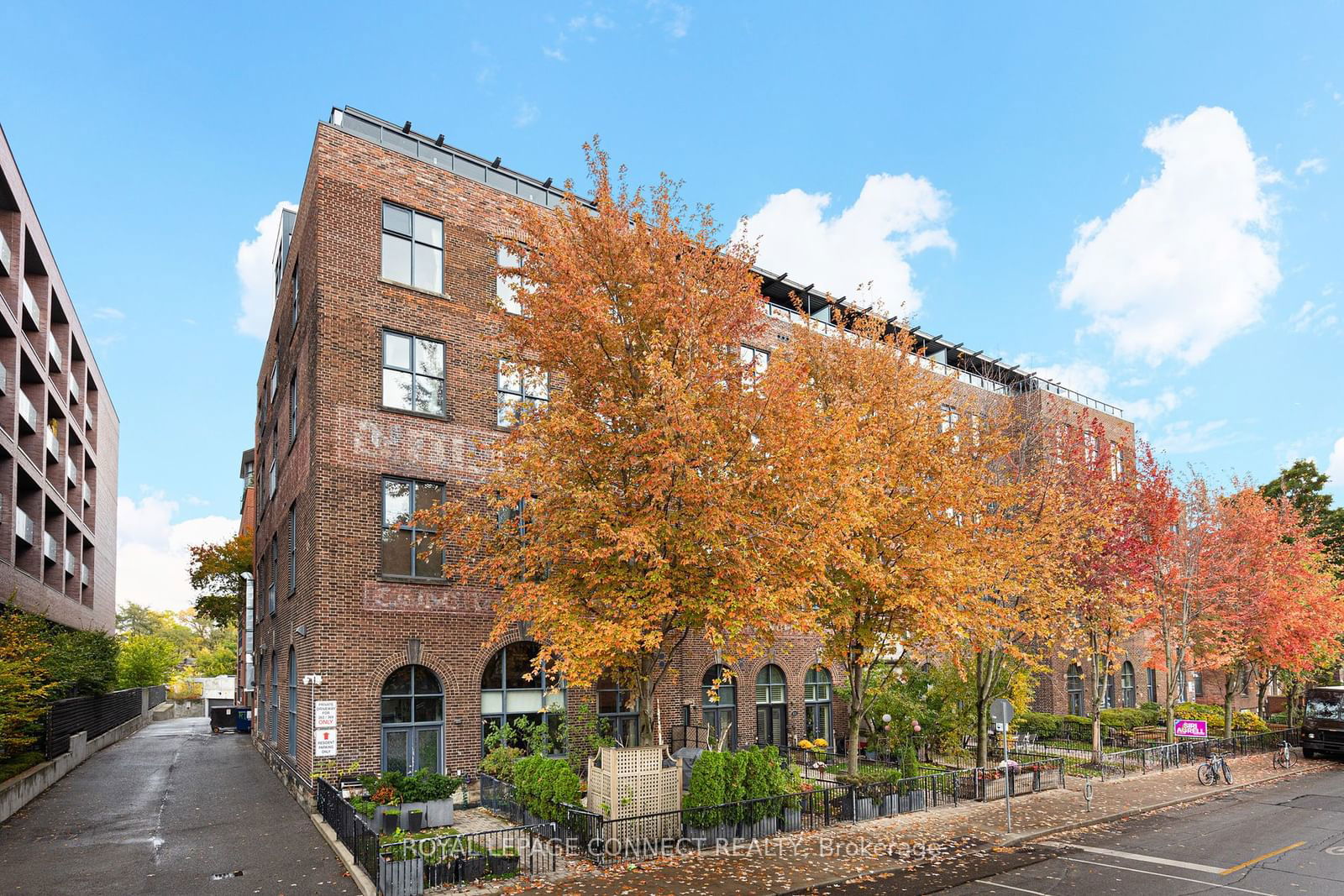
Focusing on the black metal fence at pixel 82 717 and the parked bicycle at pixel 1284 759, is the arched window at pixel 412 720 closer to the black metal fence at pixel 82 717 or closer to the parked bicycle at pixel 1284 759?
the black metal fence at pixel 82 717

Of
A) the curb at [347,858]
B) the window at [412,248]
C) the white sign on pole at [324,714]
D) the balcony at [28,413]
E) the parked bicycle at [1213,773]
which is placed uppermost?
the window at [412,248]

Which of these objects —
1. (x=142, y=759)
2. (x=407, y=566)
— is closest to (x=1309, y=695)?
(x=407, y=566)

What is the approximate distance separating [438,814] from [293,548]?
35.2 ft

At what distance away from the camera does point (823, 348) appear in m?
24.3

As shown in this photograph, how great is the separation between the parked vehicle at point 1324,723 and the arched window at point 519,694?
90.6 ft

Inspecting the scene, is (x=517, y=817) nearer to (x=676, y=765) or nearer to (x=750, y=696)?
(x=676, y=765)

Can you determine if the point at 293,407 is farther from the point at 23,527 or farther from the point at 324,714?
the point at 23,527

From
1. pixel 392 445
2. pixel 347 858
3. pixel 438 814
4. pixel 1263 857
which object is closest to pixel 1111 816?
pixel 1263 857

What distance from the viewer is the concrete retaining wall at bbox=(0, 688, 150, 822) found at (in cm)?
1856

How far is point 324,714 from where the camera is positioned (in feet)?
60.7

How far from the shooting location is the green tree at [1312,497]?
47.8 metres

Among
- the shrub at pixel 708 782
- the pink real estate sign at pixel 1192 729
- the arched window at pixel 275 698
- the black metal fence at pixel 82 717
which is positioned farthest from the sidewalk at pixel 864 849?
the black metal fence at pixel 82 717

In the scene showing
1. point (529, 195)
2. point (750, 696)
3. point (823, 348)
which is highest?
point (529, 195)

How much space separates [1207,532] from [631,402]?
2423 centimetres
